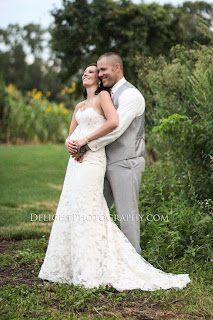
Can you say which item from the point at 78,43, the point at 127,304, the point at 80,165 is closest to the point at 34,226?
the point at 80,165

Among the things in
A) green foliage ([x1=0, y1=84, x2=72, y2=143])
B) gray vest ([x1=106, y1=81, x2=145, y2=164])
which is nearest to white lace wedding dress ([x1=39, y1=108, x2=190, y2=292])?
gray vest ([x1=106, y1=81, x2=145, y2=164])

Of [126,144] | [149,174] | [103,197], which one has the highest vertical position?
[126,144]

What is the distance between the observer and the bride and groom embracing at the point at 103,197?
3879mm

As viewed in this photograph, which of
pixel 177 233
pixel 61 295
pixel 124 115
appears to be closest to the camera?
pixel 61 295

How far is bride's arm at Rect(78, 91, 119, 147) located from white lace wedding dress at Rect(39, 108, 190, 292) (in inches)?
4.3

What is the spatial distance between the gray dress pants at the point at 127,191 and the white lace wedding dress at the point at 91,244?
13 centimetres

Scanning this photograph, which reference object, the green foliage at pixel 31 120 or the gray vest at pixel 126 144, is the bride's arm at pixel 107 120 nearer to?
the gray vest at pixel 126 144

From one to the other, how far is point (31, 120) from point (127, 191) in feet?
42.5

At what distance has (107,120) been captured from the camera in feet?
13.0

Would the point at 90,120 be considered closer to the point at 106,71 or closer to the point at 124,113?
the point at 124,113

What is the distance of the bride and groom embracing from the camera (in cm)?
388

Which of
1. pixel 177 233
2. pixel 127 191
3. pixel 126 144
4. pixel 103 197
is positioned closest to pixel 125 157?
pixel 126 144

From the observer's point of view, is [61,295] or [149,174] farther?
[149,174]

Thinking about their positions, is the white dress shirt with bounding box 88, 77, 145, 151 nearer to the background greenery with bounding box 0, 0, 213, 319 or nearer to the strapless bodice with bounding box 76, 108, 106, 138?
the strapless bodice with bounding box 76, 108, 106, 138
